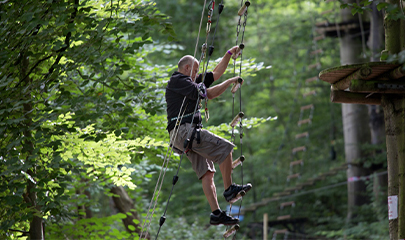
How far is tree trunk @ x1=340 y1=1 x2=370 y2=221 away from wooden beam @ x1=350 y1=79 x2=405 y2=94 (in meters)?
9.63

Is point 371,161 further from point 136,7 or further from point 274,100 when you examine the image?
point 136,7

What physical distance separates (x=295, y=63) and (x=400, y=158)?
15537mm

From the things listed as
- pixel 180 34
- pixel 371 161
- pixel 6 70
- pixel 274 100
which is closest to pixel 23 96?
pixel 6 70

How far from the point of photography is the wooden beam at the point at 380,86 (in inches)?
158

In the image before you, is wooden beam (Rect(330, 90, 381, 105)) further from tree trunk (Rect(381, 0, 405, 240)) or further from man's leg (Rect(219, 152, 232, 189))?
man's leg (Rect(219, 152, 232, 189))

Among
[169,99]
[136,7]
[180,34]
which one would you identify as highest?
[180,34]

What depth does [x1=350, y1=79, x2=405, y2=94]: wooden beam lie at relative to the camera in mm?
4023

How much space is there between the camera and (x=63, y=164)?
17.1 feet

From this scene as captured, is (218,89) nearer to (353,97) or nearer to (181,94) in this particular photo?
(181,94)

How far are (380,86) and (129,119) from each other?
292cm

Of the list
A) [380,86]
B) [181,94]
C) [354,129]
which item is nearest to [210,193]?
[181,94]

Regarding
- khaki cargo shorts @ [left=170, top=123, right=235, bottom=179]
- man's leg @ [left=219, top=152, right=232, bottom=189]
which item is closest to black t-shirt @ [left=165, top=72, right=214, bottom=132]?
khaki cargo shorts @ [left=170, top=123, right=235, bottom=179]

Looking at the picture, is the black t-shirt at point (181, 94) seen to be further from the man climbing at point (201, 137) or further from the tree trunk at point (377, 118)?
the tree trunk at point (377, 118)

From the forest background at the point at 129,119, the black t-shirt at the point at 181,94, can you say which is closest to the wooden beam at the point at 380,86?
the black t-shirt at the point at 181,94
